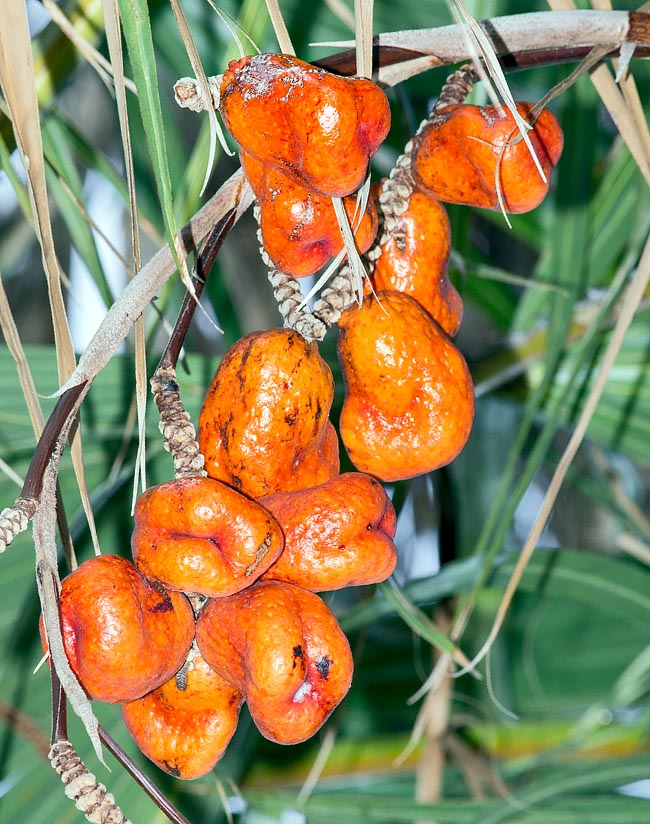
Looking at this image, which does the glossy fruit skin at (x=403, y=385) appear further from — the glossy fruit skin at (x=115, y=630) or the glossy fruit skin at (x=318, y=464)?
the glossy fruit skin at (x=115, y=630)

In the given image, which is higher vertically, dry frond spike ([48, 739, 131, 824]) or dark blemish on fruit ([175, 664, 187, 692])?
dry frond spike ([48, 739, 131, 824])

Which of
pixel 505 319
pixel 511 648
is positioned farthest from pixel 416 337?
pixel 511 648

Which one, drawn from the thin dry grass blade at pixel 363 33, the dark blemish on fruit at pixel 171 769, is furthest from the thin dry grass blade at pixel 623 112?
the dark blemish on fruit at pixel 171 769

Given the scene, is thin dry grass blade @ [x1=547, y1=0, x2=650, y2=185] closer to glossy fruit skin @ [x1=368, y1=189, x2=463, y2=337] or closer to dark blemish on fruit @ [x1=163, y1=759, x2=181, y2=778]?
glossy fruit skin @ [x1=368, y1=189, x2=463, y2=337]

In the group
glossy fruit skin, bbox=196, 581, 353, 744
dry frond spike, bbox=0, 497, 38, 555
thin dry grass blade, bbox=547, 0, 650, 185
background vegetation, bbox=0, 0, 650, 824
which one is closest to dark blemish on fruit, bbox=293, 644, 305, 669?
glossy fruit skin, bbox=196, 581, 353, 744

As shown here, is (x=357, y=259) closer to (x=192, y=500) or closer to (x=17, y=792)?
(x=192, y=500)

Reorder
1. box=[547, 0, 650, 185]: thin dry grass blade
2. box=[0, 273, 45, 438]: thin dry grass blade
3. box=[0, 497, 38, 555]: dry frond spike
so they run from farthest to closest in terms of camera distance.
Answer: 1. box=[547, 0, 650, 185]: thin dry grass blade
2. box=[0, 273, 45, 438]: thin dry grass blade
3. box=[0, 497, 38, 555]: dry frond spike
